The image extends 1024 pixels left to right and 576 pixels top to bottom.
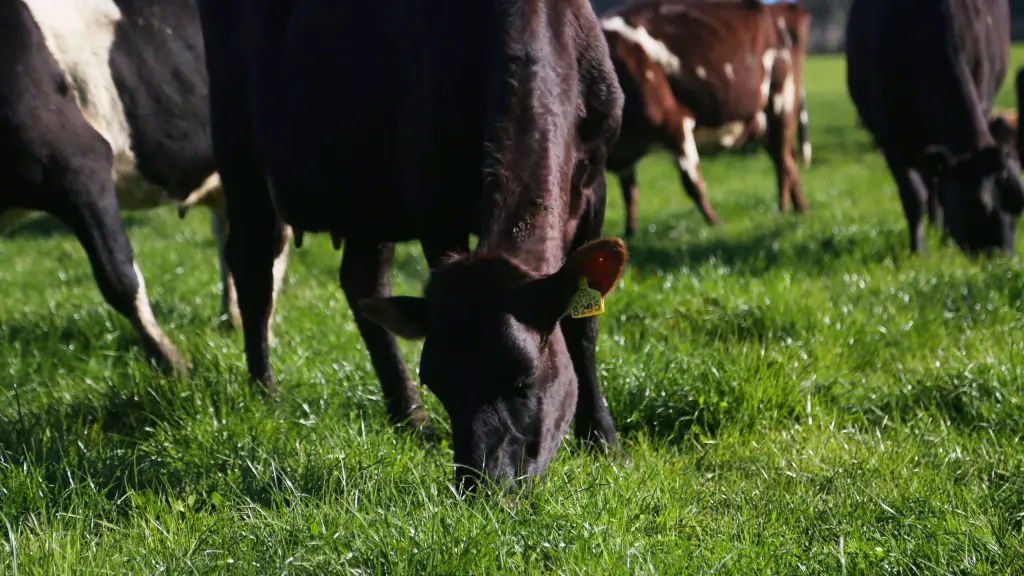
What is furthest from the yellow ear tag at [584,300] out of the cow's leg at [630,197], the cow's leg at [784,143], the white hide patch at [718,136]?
the cow's leg at [784,143]

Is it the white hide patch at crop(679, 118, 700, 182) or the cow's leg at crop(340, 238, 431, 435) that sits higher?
the cow's leg at crop(340, 238, 431, 435)

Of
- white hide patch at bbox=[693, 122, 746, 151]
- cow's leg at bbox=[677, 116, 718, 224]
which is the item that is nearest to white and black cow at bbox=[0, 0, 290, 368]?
cow's leg at bbox=[677, 116, 718, 224]

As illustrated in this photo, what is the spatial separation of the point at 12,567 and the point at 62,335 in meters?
3.36

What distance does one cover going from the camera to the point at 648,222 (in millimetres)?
10688

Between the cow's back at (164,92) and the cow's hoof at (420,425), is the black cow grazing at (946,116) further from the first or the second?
the cow's back at (164,92)

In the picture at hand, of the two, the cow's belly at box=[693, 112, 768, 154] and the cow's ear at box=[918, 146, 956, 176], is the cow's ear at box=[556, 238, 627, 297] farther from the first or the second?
the cow's belly at box=[693, 112, 768, 154]

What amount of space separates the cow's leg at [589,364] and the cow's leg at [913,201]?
12.3 feet

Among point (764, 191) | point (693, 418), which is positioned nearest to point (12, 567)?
point (693, 418)

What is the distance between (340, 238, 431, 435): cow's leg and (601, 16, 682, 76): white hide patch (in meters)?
4.99

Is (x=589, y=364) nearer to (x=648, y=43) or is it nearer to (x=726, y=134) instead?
(x=648, y=43)

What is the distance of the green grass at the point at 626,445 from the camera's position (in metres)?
2.62

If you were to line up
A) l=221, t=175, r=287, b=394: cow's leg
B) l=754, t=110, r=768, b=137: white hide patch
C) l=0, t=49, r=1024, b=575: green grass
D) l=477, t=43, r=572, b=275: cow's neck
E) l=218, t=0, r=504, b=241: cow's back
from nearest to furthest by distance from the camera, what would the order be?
l=0, t=49, r=1024, b=575: green grass, l=477, t=43, r=572, b=275: cow's neck, l=218, t=0, r=504, b=241: cow's back, l=221, t=175, r=287, b=394: cow's leg, l=754, t=110, r=768, b=137: white hide patch

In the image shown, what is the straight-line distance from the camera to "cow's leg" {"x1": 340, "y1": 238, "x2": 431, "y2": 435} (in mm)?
3934

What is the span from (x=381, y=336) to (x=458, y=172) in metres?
1.14
